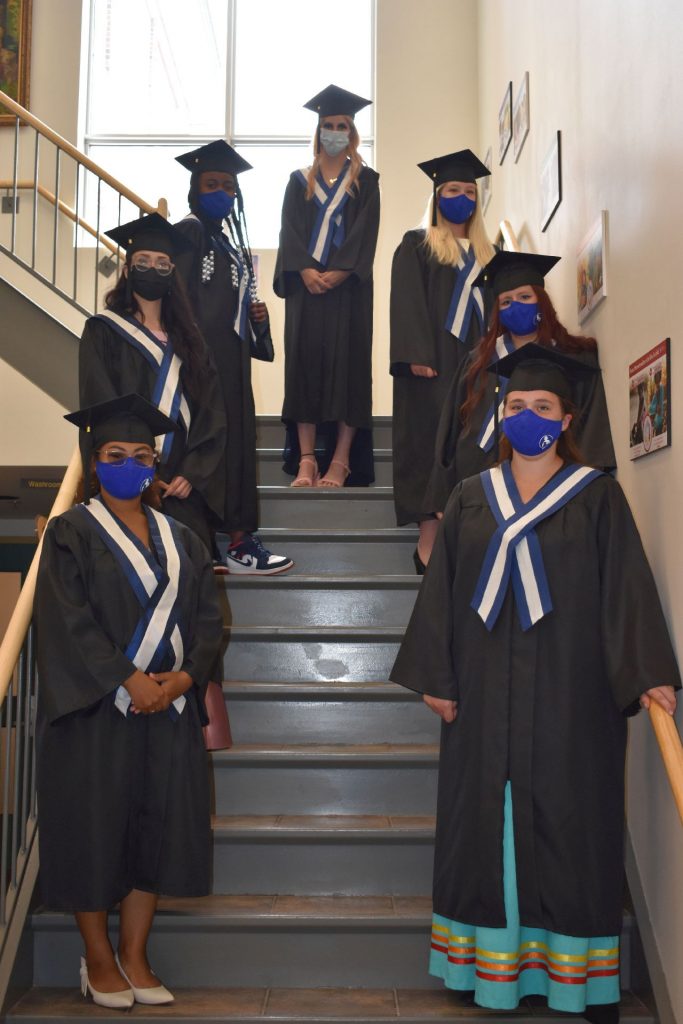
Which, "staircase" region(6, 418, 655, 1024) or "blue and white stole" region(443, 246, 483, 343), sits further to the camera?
"blue and white stole" region(443, 246, 483, 343)

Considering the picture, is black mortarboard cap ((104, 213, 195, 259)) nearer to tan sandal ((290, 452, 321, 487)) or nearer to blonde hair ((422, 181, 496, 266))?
blonde hair ((422, 181, 496, 266))

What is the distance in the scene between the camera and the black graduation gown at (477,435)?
355 cm

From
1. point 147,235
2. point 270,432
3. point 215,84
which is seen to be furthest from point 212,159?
point 215,84

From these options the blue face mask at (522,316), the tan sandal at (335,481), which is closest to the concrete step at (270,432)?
the tan sandal at (335,481)

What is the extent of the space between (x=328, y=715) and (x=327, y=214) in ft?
7.63

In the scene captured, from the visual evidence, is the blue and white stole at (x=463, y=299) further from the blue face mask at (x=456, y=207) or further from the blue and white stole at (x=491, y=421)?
the blue and white stole at (x=491, y=421)

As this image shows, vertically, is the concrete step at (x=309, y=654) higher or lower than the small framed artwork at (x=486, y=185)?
lower

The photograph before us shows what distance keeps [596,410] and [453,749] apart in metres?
1.30

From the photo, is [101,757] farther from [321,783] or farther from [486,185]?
[486,185]

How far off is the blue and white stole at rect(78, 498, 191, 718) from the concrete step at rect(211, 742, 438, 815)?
60 centimetres

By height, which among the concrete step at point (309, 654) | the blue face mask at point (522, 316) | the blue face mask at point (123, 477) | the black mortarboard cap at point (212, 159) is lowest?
the concrete step at point (309, 654)

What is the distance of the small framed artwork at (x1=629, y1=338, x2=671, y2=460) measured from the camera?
9.50ft

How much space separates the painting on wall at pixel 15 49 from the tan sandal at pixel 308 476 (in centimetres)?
503

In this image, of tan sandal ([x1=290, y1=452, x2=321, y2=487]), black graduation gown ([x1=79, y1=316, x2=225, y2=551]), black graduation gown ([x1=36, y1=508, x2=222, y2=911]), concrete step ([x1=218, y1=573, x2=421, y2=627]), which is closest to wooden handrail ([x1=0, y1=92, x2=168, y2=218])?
tan sandal ([x1=290, y1=452, x2=321, y2=487])
